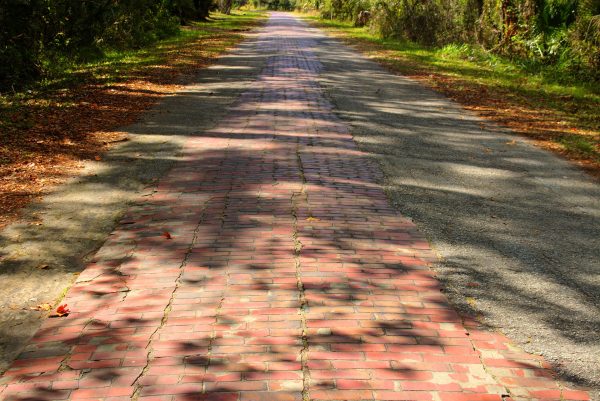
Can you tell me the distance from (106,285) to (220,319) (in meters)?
1.06

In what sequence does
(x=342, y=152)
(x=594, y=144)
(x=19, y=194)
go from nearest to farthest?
(x=19, y=194)
(x=342, y=152)
(x=594, y=144)

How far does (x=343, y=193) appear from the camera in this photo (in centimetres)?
678

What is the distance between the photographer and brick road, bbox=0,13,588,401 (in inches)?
135

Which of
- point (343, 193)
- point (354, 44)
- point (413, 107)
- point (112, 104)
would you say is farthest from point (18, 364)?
point (354, 44)

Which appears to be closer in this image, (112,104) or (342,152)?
(342,152)

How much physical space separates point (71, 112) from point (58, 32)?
5.64 metres

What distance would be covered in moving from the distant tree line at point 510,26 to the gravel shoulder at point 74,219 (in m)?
10.8

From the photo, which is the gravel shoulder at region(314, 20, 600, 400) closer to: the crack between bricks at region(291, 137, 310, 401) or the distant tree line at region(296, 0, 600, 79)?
the crack between bricks at region(291, 137, 310, 401)

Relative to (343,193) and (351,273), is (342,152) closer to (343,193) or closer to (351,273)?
(343,193)

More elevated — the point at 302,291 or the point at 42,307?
the point at 302,291

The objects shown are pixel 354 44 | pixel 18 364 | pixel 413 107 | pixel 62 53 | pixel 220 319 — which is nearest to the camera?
pixel 18 364

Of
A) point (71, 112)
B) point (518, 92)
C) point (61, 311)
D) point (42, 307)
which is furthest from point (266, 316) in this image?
point (518, 92)

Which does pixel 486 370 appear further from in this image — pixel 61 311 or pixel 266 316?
pixel 61 311

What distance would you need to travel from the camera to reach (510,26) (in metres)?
21.1
